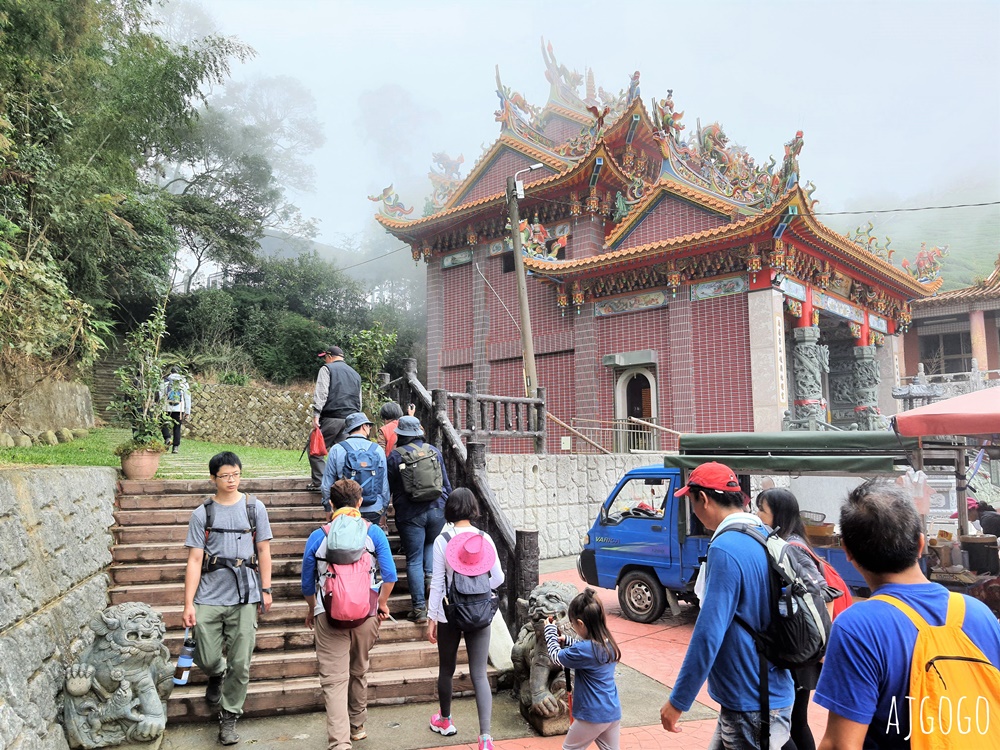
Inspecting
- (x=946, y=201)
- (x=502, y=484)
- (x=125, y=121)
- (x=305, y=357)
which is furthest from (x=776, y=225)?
(x=946, y=201)

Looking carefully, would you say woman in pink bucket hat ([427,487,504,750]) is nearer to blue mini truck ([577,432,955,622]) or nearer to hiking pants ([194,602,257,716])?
hiking pants ([194,602,257,716])

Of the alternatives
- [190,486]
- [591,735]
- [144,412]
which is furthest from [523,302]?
[591,735]

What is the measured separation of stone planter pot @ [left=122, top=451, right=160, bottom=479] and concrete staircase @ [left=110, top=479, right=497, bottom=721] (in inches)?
11.3

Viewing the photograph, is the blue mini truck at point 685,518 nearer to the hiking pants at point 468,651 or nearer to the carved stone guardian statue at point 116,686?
the hiking pants at point 468,651

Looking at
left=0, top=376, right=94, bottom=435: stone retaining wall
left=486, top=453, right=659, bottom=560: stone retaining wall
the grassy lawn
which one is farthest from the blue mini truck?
left=0, top=376, right=94, bottom=435: stone retaining wall

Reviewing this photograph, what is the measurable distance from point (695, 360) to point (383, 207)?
39.4 feet

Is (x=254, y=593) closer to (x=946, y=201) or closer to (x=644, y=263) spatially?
(x=644, y=263)

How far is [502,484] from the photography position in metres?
10.5

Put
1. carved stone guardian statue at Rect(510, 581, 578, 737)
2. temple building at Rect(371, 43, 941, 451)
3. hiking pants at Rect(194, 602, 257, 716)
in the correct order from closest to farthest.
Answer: hiking pants at Rect(194, 602, 257, 716), carved stone guardian statue at Rect(510, 581, 578, 737), temple building at Rect(371, 43, 941, 451)

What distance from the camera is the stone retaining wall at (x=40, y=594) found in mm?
3258

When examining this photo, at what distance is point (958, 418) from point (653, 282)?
972 centimetres

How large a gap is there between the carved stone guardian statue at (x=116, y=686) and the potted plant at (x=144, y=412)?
3.60 metres

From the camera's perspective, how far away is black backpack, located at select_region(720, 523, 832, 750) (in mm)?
2275

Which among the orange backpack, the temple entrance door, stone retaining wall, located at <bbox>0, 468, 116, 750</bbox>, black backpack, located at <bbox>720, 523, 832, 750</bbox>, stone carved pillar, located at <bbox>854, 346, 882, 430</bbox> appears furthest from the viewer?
stone carved pillar, located at <bbox>854, 346, 882, 430</bbox>
